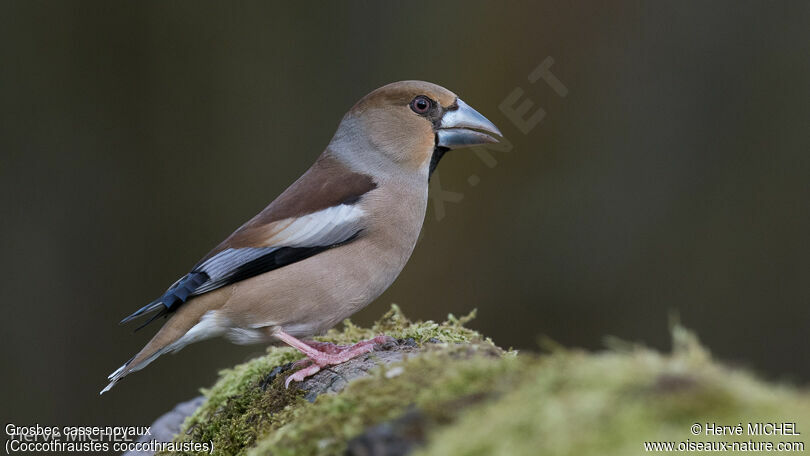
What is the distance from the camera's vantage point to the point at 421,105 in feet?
17.3

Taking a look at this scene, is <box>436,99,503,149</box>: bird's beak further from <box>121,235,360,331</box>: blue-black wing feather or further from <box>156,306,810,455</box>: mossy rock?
<box>156,306,810,455</box>: mossy rock

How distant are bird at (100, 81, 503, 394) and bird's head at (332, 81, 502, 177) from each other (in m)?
0.13

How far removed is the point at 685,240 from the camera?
9570 millimetres

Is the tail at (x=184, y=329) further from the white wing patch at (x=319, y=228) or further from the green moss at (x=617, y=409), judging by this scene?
the green moss at (x=617, y=409)

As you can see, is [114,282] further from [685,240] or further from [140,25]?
[685,240]

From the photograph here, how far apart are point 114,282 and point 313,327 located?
5.66 m

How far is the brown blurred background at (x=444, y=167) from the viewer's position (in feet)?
30.2

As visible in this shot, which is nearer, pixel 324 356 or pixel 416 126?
pixel 324 356

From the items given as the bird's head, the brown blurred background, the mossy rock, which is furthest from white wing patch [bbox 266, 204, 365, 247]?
the brown blurred background

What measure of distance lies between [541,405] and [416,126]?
3.48 meters

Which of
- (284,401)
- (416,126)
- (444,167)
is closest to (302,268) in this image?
(284,401)

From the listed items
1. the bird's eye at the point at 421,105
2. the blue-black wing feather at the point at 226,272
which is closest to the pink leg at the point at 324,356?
the blue-black wing feather at the point at 226,272

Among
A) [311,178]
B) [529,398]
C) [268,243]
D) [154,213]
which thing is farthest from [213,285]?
[154,213]

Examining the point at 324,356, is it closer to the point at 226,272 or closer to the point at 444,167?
the point at 226,272
